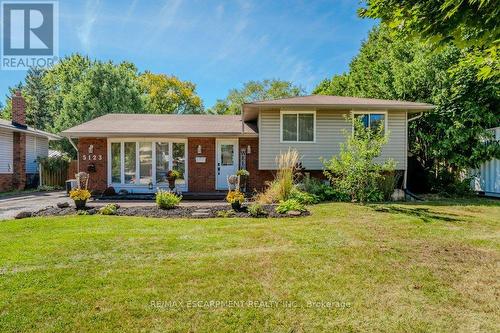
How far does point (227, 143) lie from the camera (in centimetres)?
1330

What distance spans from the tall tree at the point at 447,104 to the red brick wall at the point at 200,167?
27.7 ft

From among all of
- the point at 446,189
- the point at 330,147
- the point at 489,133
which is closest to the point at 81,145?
the point at 330,147

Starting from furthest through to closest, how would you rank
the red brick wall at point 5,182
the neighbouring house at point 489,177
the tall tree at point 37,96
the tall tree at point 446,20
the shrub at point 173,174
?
the tall tree at point 37,96
the red brick wall at point 5,182
the shrub at point 173,174
the neighbouring house at point 489,177
the tall tree at point 446,20

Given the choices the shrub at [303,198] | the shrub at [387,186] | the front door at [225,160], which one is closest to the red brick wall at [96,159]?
the front door at [225,160]

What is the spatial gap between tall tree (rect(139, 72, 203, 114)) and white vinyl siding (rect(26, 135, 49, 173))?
15.2m

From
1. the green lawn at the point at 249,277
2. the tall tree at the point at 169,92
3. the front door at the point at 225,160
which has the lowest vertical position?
the green lawn at the point at 249,277

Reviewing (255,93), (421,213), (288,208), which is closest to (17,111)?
(288,208)

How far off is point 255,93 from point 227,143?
28118mm

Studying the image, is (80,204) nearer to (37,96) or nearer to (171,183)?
(171,183)

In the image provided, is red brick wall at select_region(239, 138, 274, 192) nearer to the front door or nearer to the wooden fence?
the front door

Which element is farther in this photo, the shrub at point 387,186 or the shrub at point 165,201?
the shrub at point 387,186

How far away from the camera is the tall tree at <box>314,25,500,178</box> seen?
463 inches

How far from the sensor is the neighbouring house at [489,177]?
450 inches

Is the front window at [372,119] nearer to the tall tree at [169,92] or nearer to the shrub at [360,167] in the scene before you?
the shrub at [360,167]
